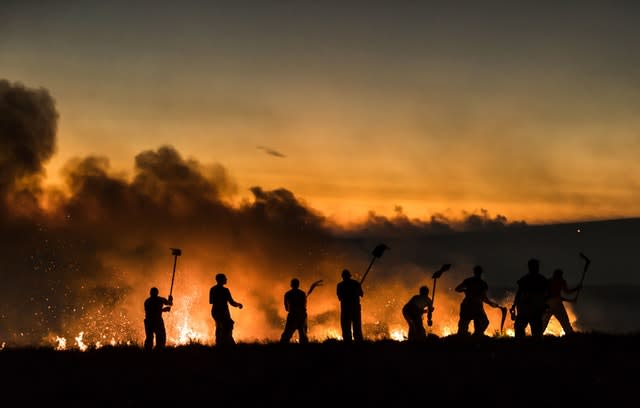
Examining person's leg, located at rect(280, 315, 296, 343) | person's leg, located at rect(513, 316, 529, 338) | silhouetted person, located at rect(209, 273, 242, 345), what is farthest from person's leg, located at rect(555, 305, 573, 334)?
silhouetted person, located at rect(209, 273, 242, 345)

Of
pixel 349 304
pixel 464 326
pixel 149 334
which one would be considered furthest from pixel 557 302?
pixel 149 334

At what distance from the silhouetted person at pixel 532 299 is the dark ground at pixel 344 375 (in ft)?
7.21

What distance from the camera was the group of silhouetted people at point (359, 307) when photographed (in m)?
25.3

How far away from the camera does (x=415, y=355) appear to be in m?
20.5

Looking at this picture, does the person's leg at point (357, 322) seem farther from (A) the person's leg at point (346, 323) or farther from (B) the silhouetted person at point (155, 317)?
(B) the silhouetted person at point (155, 317)

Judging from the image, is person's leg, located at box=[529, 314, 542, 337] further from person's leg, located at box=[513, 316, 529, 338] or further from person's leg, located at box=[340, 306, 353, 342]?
person's leg, located at box=[340, 306, 353, 342]

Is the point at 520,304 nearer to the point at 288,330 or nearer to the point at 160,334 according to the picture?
Answer: the point at 288,330

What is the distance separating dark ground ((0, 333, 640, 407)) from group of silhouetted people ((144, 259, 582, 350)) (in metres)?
2.26

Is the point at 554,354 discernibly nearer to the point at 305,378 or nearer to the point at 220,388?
the point at 305,378

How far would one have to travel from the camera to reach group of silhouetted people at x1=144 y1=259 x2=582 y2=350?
25.3 metres

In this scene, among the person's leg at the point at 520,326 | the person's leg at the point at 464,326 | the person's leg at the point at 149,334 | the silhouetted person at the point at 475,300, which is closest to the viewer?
the person's leg at the point at 149,334

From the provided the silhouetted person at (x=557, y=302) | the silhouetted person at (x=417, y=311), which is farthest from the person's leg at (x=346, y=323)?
the silhouetted person at (x=557, y=302)

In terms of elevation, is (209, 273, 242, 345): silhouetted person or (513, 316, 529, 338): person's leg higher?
(209, 273, 242, 345): silhouetted person

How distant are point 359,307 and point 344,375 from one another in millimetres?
7112
